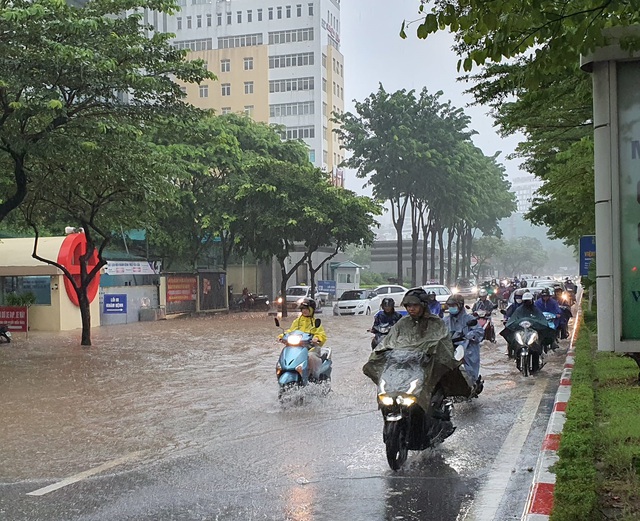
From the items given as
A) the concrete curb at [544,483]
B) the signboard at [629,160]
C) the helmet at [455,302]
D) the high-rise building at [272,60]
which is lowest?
the concrete curb at [544,483]

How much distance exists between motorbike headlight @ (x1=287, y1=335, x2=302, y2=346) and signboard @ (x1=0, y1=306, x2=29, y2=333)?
1563cm

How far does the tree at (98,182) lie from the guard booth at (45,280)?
3.83 meters

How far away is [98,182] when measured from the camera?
61.5ft

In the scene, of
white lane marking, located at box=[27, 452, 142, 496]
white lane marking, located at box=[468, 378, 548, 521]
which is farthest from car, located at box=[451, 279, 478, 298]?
white lane marking, located at box=[27, 452, 142, 496]

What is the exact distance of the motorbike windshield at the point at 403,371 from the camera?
6.76m

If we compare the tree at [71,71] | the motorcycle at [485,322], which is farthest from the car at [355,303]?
the tree at [71,71]

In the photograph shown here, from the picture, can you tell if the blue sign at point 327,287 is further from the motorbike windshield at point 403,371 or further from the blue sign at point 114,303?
the motorbike windshield at point 403,371

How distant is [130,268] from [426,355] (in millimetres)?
27700

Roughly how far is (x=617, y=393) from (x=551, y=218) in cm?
1421

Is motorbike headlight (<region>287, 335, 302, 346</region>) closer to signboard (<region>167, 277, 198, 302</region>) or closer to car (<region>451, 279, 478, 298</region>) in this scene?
signboard (<region>167, 277, 198, 302</region>)

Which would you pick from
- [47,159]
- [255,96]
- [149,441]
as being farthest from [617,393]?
[255,96]

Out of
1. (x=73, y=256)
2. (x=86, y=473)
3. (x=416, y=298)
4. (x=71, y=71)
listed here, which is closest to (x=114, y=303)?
(x=73, y=256)

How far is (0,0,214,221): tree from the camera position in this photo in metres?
14.5

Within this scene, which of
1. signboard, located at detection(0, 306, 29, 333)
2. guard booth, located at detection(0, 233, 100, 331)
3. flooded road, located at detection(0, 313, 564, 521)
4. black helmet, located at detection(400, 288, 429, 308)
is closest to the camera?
flooded road, located at detection(0, 313, 564, 521)
